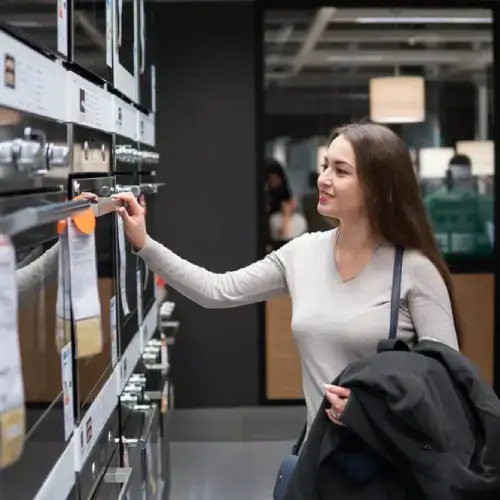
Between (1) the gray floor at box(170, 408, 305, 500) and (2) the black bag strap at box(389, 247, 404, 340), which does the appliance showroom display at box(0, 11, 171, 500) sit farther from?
(1) the gray floor at box(170, 408, 305, 500)

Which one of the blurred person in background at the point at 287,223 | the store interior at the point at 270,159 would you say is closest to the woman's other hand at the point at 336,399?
the store interior at the point at 270,159

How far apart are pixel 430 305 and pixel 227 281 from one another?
1.86 feet

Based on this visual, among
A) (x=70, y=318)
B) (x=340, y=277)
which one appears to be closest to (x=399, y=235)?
(x=340, y=277)

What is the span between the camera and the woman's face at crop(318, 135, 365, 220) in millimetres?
2033

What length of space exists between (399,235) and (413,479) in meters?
0.57

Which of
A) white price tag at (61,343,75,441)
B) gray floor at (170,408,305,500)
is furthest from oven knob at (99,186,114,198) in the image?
gray floor at (170,408,305,500)

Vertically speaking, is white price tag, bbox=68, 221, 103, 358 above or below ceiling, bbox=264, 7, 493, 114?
below

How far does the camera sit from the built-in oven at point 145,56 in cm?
294

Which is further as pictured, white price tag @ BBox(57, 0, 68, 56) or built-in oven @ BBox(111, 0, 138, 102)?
built-in oven @ BBox(111, 0, 138, 102)

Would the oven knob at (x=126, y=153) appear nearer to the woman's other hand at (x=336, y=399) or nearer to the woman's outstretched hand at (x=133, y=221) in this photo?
the woman's outstretched hand at (x=133, y=221)

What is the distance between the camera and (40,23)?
4.56 ft

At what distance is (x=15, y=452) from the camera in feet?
3.68

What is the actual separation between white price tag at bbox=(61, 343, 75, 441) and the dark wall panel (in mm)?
3546

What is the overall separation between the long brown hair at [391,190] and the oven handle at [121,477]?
0.83 m
